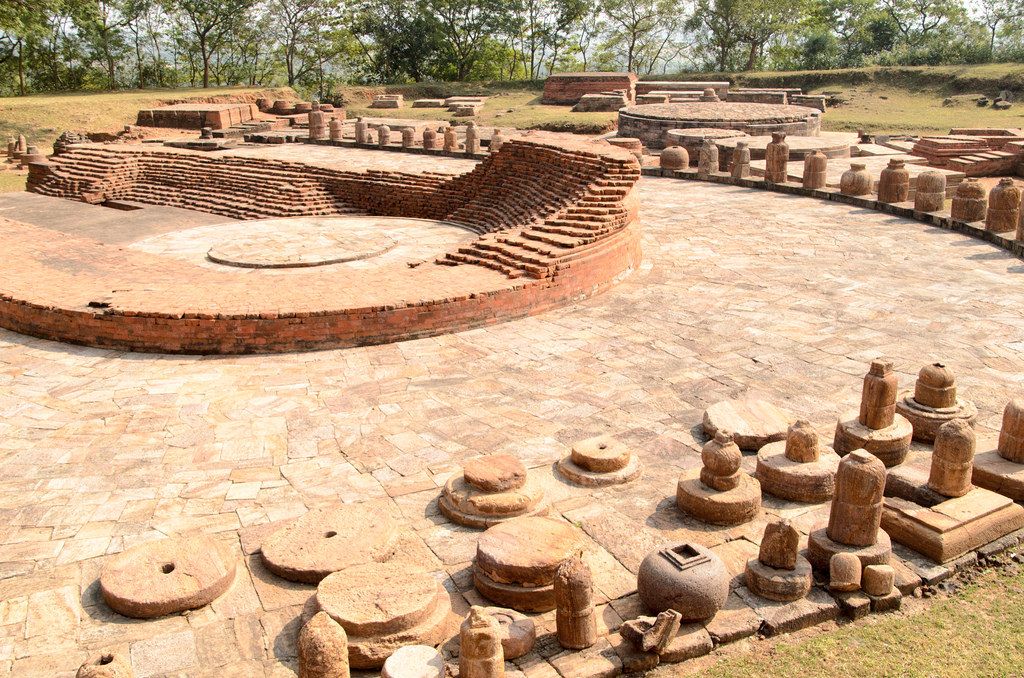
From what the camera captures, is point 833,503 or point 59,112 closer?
point 833,503

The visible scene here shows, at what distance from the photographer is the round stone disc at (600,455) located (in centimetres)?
539

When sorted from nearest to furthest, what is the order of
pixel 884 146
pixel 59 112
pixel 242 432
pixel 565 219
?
pixel 242 432 < pixel 565 219 < pixel 884 146 < pixel 59 112

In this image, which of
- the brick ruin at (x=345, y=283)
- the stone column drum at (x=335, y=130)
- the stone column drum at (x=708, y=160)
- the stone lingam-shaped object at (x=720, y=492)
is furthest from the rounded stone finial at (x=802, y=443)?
the stone column drum at (x=335, y=130)

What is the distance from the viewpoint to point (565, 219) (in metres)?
9.84

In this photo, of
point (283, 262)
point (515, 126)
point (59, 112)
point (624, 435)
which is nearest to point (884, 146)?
point (515, 126)

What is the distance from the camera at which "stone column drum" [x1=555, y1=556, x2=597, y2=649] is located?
12.5 feet

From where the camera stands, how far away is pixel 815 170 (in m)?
14.6

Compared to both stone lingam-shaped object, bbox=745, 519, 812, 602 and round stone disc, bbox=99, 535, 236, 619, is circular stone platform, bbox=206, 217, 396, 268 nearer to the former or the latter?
round stone disc, bbox=99, 535, 236, 619

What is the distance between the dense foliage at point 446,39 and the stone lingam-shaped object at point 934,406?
34.1m

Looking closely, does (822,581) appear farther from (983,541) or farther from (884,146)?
(884,146)

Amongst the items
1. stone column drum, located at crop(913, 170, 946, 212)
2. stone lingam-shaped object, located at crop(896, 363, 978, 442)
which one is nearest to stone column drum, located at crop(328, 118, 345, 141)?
stone column drum, located at crop(913, 170, 946, 212)

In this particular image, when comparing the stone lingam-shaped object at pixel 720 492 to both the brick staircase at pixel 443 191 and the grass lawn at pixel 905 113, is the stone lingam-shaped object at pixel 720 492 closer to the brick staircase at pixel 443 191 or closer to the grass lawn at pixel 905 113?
the brick staircase at pixel 443 191

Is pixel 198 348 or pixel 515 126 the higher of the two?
pixel 515 126

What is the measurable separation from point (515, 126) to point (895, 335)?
62.6ft
